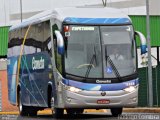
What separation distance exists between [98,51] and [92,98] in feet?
5.06

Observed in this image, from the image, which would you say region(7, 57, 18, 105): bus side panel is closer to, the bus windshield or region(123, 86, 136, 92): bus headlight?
the bus windshield

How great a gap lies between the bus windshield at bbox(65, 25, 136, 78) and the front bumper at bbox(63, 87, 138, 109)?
57 centimetres

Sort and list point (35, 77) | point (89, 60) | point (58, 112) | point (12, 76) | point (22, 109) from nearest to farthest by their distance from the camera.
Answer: point (89, 60), point (58, 112), point (35, 77), point (22, 109), point (12, 76)

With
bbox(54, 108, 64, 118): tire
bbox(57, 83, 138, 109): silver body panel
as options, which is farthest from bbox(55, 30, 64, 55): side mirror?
bbox(54, 108, 64, 118): tire

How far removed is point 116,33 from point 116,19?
20.6 inches

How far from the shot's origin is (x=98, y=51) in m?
19.3

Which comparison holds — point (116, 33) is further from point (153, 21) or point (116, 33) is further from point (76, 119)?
point (153, 21)

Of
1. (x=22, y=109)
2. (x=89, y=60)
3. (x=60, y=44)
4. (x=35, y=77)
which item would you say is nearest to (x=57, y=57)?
(x=60, y=44)

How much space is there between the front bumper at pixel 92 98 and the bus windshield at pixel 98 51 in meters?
0.57

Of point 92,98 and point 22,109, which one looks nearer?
point 92,98

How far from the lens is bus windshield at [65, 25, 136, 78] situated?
19.1 m

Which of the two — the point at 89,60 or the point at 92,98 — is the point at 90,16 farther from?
the point at 92,98

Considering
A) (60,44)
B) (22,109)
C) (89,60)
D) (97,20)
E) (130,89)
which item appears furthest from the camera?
(22,109)

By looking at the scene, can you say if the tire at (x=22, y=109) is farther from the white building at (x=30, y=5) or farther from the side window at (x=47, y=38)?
the white building at (x=30, y=5)
